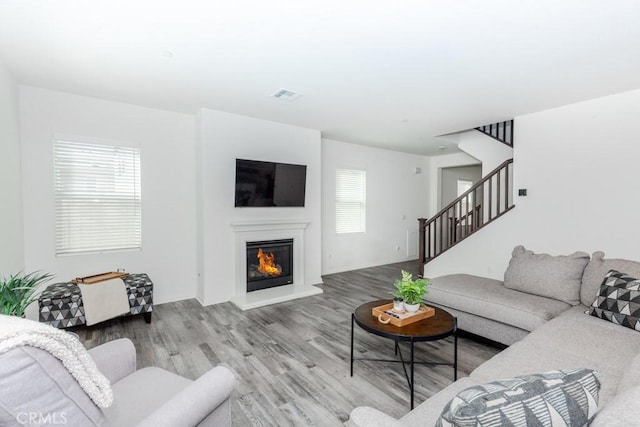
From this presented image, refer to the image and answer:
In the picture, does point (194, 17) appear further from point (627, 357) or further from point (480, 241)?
point (480, 241)

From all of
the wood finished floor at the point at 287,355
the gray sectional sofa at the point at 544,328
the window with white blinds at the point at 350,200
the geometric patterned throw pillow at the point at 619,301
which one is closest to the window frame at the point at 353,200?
the window with white blinds at the point at 350,200

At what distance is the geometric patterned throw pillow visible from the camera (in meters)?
2.23

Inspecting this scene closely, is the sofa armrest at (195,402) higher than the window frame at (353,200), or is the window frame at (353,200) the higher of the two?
the window frame at (353,200)

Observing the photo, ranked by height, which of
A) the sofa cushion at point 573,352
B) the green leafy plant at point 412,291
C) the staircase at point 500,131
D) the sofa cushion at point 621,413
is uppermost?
the staircase at point 500,131

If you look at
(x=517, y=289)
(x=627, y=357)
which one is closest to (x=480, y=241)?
(x=517, y=289)

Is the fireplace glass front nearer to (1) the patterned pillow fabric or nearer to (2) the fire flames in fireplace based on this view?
(2) the fire flames in fireplace

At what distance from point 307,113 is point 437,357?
3.35 metres

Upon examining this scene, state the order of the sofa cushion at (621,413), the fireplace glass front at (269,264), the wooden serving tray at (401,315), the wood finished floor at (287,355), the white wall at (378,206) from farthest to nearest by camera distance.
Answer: the white wall at (378,206) < the fireplace glass front at (269,264) < the wooden serving tray at (401,315) < the wood finished floor at (287,355) < the sofa cushion at (621,413)

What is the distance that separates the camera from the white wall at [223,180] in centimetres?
429

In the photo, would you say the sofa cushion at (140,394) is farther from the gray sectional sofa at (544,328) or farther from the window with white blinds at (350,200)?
the window with white blinds at (350,200)

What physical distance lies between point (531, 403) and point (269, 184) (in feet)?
14.0

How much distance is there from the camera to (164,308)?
4168mm

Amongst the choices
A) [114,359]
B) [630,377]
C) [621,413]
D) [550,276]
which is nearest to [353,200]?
[550,276]

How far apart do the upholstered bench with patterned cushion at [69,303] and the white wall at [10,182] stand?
0.41 m
